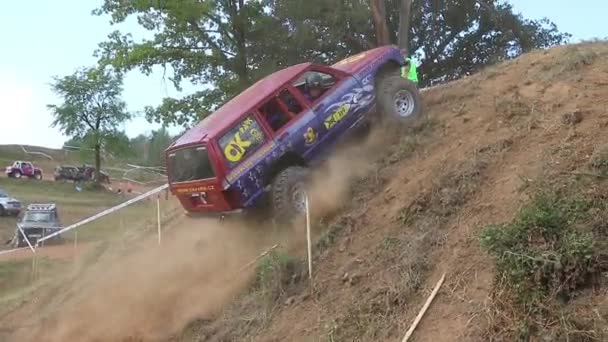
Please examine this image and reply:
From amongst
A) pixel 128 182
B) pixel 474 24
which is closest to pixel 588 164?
pixel 474 24

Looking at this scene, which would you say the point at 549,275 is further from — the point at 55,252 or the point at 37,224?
the point at 37,224

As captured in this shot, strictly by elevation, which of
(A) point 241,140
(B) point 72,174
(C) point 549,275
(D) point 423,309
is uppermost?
(A) point 241,140

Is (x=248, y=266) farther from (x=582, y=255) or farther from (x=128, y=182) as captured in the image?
(x=128, y=182)

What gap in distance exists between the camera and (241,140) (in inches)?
368

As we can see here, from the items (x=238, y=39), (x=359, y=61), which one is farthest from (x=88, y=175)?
(x=359, y=61)

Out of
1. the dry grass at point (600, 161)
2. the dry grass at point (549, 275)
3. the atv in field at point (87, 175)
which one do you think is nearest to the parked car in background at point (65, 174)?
the atv in field at point (87, 175)

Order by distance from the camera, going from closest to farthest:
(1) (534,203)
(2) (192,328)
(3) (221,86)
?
1. (1) (534,203)
2. (2) (192,328)
3. (3) (221,86)

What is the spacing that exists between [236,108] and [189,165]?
107 cm

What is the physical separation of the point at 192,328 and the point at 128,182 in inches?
1824

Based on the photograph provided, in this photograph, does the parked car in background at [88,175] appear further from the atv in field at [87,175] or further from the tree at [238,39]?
the tree at [238,39]

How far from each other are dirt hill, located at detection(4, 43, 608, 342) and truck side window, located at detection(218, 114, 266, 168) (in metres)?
1.08

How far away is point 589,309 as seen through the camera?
188 inches

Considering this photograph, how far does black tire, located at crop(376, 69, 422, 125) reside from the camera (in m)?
10.7

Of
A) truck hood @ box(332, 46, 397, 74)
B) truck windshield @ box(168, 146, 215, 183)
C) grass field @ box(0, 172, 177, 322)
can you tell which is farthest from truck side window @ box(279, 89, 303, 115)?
grass field @ box(0, 172, 177, 322)
